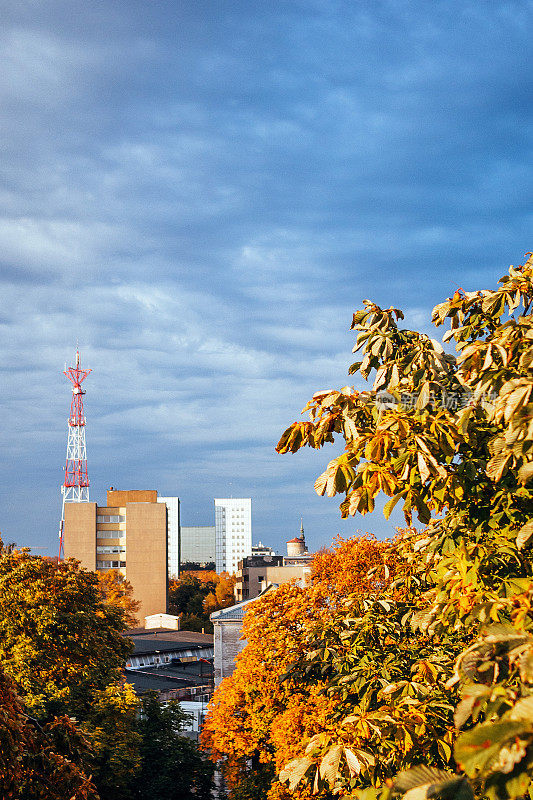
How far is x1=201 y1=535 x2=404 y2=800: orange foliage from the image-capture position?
17.9m

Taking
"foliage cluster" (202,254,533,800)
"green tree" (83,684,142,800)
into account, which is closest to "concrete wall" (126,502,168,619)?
"green tree" (83,684,142,800)

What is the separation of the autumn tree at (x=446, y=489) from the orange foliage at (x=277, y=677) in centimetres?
1008

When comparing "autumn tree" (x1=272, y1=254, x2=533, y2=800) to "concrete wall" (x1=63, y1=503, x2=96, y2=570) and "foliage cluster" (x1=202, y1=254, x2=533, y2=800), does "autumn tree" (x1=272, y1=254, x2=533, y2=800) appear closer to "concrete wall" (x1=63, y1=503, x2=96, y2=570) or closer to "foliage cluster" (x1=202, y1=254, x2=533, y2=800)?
"foliage cluster" (x1=202, y1=254, x2=533, y2=800)

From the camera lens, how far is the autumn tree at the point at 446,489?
4.40 meters

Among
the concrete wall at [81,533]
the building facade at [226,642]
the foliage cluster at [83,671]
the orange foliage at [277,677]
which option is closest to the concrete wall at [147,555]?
the concrete wall at [81,533]

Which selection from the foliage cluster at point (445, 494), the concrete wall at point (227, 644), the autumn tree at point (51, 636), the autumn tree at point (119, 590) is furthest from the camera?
the autumn tree at point (119, 590)

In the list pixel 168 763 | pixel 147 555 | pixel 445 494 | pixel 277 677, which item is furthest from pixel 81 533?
pixel 445 494

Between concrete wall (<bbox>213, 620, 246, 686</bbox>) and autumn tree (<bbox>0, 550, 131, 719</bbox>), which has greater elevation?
autumn tree (<bbox>0, 550, 131, 719</bbox>)

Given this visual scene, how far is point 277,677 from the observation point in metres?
19.8

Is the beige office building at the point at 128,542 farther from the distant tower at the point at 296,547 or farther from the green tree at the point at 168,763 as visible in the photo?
the green tree at the point at 168,763

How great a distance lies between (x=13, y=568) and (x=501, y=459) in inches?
819

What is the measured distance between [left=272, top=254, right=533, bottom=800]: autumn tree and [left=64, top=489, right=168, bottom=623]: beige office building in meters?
85.7

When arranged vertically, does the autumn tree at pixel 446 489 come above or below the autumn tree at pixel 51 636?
above

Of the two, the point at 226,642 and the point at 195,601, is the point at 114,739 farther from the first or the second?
the point at 195,601
